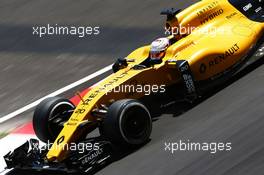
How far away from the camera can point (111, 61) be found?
14500mm

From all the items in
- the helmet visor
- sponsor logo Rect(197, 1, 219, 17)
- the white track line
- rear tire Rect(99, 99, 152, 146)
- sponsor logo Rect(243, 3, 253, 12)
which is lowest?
rear tire Rect(99, 99, 152, 146)

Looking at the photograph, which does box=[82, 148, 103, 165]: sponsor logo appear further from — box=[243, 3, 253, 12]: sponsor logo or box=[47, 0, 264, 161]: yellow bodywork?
box=[243, 3, 253, 12]: sponsor logo

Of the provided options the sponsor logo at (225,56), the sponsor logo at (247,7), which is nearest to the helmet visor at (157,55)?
the sponsor logo at (225,56)

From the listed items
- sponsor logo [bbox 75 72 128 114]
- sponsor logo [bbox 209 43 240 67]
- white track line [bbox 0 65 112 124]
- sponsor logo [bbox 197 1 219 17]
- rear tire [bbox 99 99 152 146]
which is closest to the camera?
rear tire [bbox 99 99 152 146]

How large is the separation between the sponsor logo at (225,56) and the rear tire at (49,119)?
8.32 ft

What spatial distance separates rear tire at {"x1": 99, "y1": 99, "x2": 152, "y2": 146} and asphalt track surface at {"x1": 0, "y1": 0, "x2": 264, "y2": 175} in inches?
9.2

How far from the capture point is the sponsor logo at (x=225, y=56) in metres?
11.7

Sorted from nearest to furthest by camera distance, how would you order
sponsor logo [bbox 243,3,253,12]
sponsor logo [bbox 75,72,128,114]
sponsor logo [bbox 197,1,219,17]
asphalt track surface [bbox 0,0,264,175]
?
asphalt track surface [bbox 0,0,264,175], sponsor logo [bbox 75,72,128,114], sponsor logo [bbox 197,1,219,17], sponsor logo [bbox 243,3,253,12]

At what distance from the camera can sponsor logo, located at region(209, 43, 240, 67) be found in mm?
11748

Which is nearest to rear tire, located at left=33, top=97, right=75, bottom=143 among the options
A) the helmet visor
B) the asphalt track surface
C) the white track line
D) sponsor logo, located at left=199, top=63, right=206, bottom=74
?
the asphalt track surface

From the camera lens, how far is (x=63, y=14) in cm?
1719

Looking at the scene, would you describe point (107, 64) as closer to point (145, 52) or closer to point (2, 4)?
point (145, 52)

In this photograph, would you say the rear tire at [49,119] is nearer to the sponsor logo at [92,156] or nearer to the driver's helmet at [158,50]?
the sponsor logo at [92,156]

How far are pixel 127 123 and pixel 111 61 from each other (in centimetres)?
428
